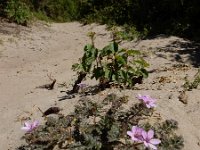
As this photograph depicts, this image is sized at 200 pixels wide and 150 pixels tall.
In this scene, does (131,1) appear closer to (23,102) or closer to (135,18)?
(135,18)

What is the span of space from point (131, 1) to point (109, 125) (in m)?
8.24

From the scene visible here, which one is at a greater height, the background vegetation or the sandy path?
the background vegetation

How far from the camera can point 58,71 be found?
23.0ft

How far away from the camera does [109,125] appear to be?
3.18m

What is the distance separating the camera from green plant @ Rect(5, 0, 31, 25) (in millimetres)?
10242

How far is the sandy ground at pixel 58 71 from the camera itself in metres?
3.76

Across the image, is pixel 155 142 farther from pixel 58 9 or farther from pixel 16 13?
pixel 58 9

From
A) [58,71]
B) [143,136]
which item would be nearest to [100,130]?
[143,136]

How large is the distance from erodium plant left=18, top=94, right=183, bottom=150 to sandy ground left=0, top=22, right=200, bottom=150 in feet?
Result: 0.87

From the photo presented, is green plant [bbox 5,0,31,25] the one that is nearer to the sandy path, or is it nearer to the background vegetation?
the background vegetation

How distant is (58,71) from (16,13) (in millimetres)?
3798

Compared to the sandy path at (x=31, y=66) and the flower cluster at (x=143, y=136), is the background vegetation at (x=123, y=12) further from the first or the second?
the flower cluster at (x=143, y=136)

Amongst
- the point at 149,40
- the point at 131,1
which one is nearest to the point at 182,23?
the point at 149,40

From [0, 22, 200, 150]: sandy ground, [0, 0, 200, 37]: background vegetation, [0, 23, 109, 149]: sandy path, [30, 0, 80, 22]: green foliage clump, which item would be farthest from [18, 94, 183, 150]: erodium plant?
[30, 0, 80, 22]: green foliage clump
